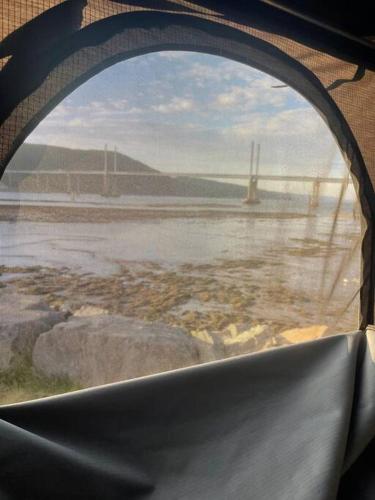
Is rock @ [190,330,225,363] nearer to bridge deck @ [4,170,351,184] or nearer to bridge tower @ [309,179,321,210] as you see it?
bridge deck @ [4,170,351,184]

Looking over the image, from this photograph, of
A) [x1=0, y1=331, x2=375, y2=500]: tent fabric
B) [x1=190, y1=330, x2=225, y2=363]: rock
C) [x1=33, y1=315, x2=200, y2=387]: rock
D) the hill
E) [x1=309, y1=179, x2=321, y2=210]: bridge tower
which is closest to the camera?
[x1=0, y1=331, x2=375, y2=500]: tent fabric

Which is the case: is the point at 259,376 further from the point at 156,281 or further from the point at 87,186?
the point at 87,186

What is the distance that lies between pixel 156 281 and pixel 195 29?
2.60ft

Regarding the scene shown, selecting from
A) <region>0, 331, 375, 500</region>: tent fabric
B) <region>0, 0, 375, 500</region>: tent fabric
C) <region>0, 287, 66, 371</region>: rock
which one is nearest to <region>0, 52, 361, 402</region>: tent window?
<region>0, 287, 66, 371</region>: rock

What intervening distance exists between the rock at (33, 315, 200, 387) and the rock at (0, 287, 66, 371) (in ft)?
0.11

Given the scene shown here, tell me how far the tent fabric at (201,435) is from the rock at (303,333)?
1.25 feet

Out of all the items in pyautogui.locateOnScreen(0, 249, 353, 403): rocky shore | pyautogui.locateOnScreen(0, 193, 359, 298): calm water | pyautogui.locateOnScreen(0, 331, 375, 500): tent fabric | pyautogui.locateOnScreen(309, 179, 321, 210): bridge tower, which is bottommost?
pyautogui.locateOnScreen(0, 331, 375, 500): tent fabric

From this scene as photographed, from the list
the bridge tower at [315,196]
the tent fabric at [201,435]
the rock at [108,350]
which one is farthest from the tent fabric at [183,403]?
the bridge tower at [315,196]

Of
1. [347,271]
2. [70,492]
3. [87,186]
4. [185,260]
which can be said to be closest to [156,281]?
[185,260]

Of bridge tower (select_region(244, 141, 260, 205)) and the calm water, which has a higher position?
bridge tower (select_region(244, 141, 260, 205))

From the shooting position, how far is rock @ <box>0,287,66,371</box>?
1106 mm

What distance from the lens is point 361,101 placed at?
1.55 metres

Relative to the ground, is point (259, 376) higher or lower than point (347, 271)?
lower

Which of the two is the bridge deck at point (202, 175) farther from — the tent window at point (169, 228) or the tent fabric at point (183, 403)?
the tent fabric at point (183, 403)
